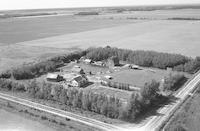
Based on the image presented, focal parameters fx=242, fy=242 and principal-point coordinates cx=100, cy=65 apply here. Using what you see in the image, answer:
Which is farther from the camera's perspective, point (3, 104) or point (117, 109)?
point (3, 104)

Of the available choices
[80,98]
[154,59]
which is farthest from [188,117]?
[154,59]

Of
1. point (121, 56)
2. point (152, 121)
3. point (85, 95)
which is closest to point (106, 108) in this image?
point (85, 95)

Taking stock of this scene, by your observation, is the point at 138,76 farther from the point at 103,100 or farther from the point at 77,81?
the point at 103,100

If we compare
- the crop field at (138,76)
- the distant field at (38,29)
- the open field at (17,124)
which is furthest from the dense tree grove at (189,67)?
the distant field at (38,29)

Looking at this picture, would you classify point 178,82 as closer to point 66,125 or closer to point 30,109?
point 66,125

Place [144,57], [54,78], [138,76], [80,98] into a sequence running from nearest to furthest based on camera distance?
[80,98] → [54,78] → [138,76] → [144,57]
